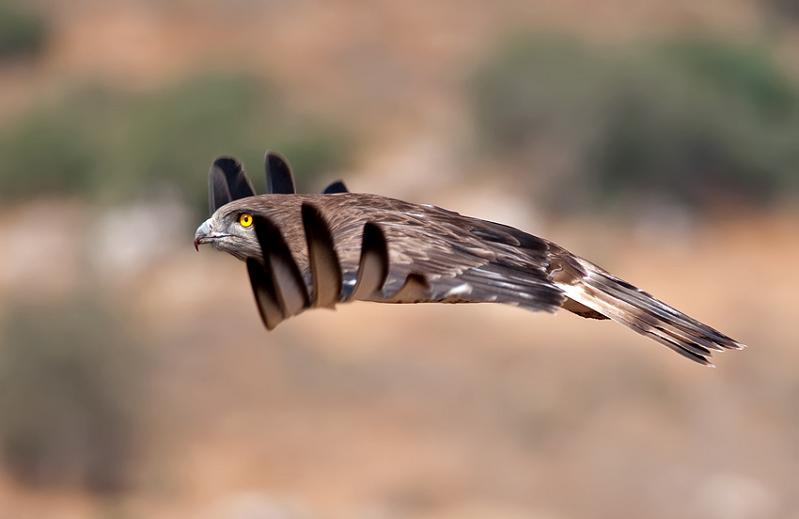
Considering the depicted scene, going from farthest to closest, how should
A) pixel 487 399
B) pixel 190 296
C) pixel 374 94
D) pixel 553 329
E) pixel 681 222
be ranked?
pixel 374 94 → pixel 681 222 → pixel 190 296 → pixel 553 329 → pixel 487 399

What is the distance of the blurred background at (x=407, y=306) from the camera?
52.3 feet

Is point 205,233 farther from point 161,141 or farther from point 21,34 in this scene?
point 21,34

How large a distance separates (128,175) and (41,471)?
34.2ft

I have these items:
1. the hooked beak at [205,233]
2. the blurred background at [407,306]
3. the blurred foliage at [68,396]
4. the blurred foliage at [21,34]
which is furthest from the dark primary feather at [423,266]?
the blurred foliage at [21,34]

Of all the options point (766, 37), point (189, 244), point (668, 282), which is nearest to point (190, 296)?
point (189, 244)

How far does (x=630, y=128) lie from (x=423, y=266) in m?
22.3

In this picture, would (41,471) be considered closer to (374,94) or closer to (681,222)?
(681,222)

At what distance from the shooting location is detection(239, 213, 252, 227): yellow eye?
5.74 metres

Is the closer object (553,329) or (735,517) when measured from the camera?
(735,517)

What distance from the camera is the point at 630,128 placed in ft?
87.7

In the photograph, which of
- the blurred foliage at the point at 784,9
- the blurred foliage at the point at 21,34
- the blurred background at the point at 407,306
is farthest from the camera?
the blurred foliage at the point at 784,9

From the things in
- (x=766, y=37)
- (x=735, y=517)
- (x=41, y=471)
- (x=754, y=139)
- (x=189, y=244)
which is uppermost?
(x=766, y=37)

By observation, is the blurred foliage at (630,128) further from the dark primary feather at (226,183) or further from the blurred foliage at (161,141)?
the dark primary feather at (226,183)

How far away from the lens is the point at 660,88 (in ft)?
90.6
